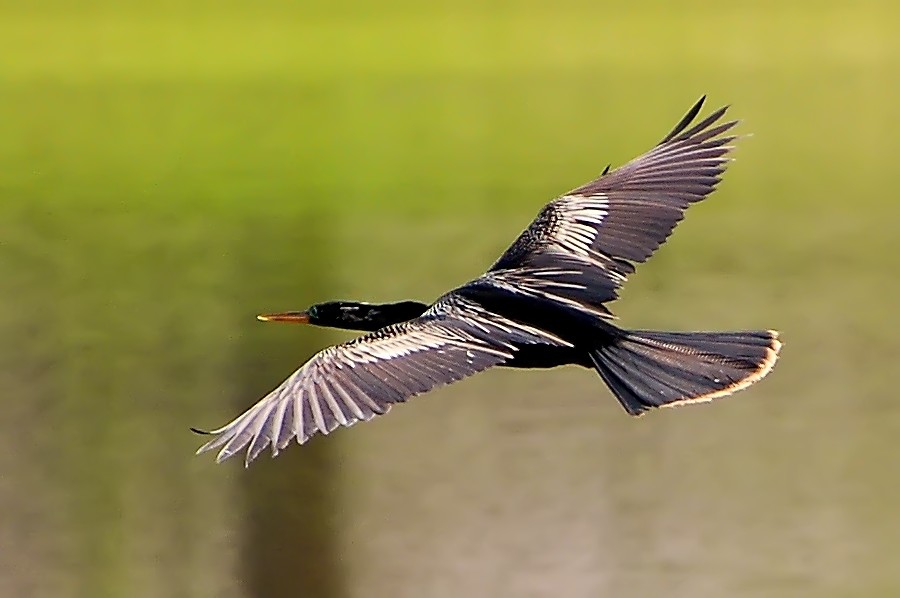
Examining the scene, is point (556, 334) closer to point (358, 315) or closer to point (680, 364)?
point (680, 364)

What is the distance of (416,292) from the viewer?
9.77ft

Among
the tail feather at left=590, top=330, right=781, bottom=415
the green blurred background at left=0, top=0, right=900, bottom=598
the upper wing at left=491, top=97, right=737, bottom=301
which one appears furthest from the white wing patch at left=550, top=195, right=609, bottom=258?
the green blurred background at left=0, top=0, right=900, bottom=598

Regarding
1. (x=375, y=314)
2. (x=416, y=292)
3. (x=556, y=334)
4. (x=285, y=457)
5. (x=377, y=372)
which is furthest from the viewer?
(x=416, y=292)

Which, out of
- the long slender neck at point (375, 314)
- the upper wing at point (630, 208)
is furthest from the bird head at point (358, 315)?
the upper wing at point (630, 208)

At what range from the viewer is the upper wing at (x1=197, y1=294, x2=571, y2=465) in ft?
4.71

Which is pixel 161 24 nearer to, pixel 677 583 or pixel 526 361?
pixel 677 583

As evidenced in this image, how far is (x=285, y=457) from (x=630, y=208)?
3.67 ft

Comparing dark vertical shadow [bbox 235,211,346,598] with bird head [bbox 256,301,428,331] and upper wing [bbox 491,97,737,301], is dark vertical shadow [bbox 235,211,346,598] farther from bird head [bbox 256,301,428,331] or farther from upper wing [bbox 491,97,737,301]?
upper wing [bbox 491,97,737,301]

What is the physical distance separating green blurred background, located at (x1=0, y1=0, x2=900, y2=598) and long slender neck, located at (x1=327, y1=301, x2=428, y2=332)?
766 mm

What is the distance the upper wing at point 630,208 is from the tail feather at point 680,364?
5.5 inches

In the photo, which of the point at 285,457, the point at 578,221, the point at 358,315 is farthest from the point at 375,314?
the point at 285,457

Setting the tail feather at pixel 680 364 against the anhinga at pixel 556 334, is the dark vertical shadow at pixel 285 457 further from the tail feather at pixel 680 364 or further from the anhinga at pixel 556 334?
the tail feather at pixel 680 364

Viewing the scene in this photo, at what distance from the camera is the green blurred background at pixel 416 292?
259 centimetres

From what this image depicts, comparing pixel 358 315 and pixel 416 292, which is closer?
pixel 358 315
